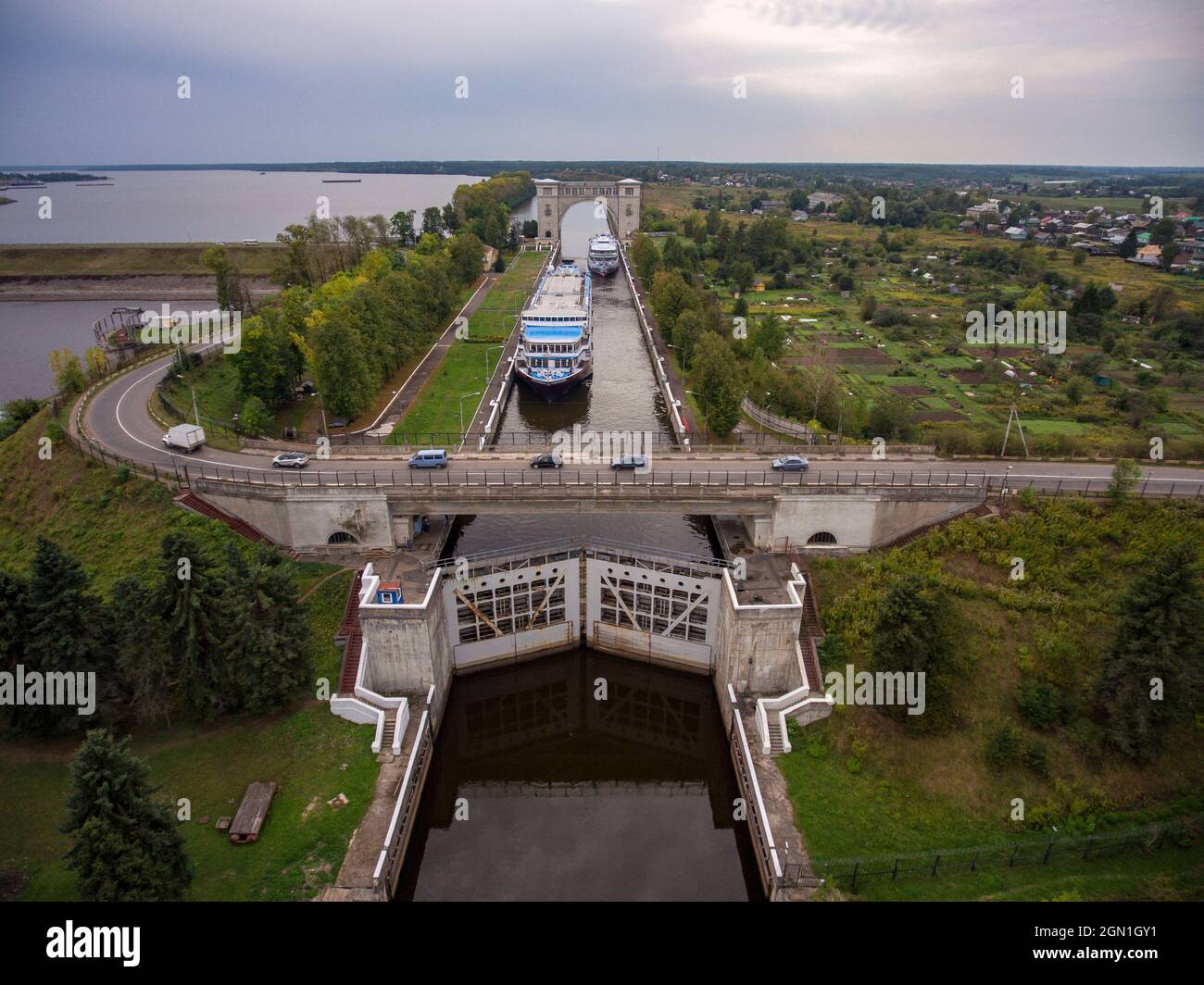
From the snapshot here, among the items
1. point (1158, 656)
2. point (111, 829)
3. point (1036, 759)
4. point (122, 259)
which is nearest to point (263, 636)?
point (111, 829)

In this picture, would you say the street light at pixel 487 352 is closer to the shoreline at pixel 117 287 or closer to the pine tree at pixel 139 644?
the pine tree at pixel 139 644

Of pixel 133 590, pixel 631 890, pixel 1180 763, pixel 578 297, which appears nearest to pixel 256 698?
pixel 133 590

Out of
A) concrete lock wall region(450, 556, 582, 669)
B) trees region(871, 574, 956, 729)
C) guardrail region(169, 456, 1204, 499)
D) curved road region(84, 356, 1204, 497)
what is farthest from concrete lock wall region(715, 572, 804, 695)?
concrete lock wall region(450, 556, 582, 669)

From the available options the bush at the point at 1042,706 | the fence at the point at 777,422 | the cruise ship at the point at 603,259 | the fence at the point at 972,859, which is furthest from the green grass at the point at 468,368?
the bush at the point at 1042,706

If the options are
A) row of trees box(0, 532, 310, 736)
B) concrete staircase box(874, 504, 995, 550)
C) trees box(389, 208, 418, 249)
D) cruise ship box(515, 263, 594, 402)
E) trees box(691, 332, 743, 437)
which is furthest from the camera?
trees box(389, 208, 418, 249)

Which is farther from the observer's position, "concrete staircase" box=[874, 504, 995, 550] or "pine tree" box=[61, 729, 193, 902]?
"concrete staircase" box=[874, 504, 995, 550]

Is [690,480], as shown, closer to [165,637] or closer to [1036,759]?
[1036,759]

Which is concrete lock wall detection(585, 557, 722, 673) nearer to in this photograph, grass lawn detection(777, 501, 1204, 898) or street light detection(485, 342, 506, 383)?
grass lawn detection(777, 501, 1204, 898)
